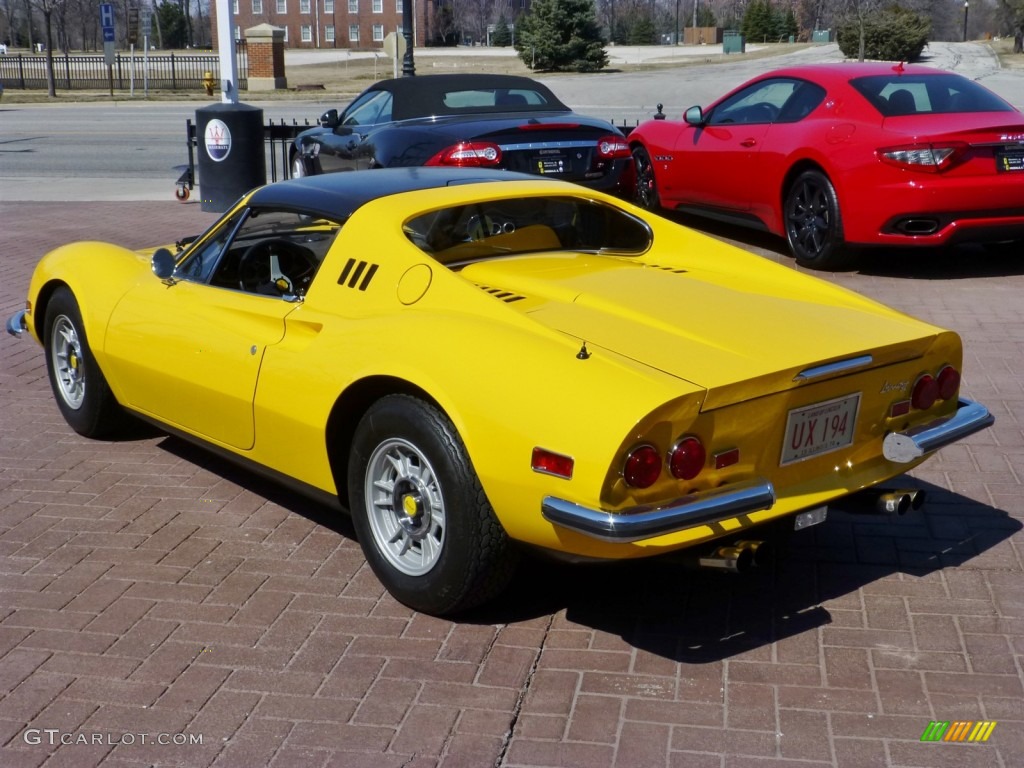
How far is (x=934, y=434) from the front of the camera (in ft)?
14.1

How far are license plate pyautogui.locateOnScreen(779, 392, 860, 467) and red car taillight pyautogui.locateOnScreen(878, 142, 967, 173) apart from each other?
5.58 m

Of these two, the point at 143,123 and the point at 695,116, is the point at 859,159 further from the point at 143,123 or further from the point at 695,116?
the point at 143,123

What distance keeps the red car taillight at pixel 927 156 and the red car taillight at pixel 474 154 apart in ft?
10.1

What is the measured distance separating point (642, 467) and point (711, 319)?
2.97 feet

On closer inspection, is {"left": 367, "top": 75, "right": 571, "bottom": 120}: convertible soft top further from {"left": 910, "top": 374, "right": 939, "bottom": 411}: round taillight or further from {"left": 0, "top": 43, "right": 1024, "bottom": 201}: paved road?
{"left": 910, "top": 374, "right": 939, "bottom": 411}: round taillight

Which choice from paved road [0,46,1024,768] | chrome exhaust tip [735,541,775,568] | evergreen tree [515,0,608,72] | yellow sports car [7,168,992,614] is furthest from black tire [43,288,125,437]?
evergreen tree [515,0,608,72]

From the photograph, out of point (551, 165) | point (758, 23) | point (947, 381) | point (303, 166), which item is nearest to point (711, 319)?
point (947, 381)

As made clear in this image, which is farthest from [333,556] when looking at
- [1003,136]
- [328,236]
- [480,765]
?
[1003,136]

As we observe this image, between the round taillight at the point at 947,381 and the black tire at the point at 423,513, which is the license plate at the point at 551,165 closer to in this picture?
the round taillight at the point at 947,381

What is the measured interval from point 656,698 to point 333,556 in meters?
1.55

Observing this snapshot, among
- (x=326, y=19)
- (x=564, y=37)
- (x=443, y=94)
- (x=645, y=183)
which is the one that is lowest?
(x=645, y=183)

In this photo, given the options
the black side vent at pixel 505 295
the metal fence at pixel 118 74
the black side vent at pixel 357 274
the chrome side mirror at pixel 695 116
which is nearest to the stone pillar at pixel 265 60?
the metal fence at pixel 118 74

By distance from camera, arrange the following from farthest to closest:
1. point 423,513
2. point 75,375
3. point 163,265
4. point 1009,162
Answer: point 1009,162, point 75,375, point 163,265, point 423,513

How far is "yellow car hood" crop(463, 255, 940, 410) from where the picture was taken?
386 centimetres
